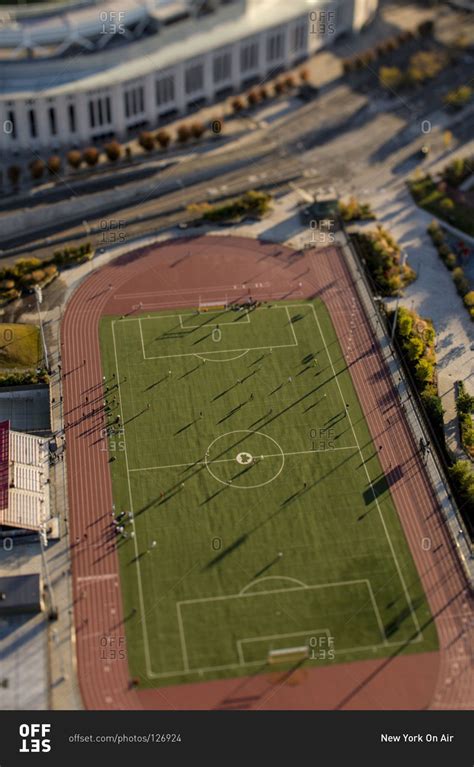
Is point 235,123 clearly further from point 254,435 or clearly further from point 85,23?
point 254,435

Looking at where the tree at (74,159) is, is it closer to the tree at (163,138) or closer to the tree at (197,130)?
the tree at (163,138)

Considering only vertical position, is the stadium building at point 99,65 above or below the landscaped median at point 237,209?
above

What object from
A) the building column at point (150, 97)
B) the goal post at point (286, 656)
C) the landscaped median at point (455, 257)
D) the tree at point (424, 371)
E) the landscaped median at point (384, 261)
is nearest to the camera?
the goal post at point (286, 656)

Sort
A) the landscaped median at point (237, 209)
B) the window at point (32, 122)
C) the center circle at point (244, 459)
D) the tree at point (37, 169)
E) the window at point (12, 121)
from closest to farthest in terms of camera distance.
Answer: the center circle at point (244, 459) → the landscaped median at point (237, 209) → the tree at point (37, 169) → the window at point (12, 121) → the window at point (32, 122)

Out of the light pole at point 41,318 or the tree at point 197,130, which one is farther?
the tree at point 197,130

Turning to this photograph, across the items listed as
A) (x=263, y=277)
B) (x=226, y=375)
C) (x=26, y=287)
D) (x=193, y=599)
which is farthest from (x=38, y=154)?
(x=193, y=599)

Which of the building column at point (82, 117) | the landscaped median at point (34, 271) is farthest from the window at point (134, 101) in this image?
the landscaped median at point (34, 271)

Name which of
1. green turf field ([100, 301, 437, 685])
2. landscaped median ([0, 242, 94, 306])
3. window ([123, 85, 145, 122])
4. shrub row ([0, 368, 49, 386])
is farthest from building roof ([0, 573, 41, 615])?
window ([123, 85, 145, 122])

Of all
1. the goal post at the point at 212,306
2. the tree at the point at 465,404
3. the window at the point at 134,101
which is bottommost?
the tree at the point at 465,404
